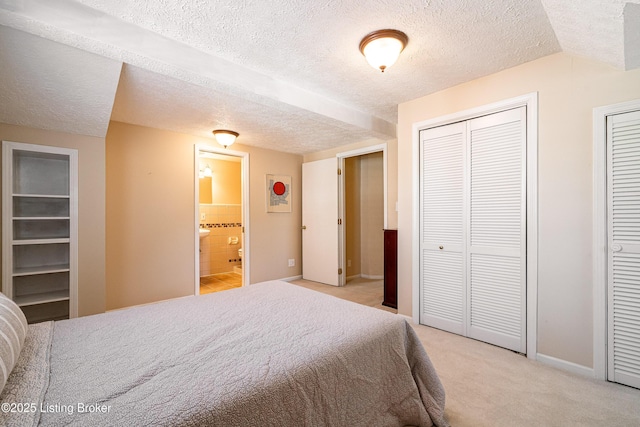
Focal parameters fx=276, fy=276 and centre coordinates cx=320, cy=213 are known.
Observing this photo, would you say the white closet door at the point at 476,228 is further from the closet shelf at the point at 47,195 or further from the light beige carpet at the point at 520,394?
the closet shelf at the point at 47,195

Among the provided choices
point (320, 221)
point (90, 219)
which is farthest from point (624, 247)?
point (90, 219)

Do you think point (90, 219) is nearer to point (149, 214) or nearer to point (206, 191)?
point (149, 214)

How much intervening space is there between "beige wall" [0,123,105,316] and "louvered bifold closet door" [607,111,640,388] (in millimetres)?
4348

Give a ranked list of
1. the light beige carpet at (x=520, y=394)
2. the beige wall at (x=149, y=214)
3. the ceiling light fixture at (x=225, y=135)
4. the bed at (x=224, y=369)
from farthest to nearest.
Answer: the ceiling light fixture at (x=225, y=135), the beige wall at (x=149, y=214), the light beige carpet at (x=520, y=394), the bed at (x=224, y=369)

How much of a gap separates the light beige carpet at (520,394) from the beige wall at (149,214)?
10.8 feet

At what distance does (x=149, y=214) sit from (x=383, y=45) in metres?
3.34

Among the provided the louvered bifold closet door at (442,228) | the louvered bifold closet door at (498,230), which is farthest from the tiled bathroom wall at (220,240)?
the louvered bifold closet door at (498,230)

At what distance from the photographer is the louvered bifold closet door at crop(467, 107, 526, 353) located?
7.72ft

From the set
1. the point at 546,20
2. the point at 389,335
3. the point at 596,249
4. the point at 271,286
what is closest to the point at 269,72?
the point at 271,286

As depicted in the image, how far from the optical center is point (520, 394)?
5.89 feet

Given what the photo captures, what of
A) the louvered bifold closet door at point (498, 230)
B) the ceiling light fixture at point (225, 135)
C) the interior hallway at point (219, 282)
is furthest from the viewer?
the interior hallway at point (219, 282)

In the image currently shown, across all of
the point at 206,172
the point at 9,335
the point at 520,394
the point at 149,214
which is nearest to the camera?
the point at 9,335

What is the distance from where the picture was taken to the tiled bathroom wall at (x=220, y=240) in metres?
5.46

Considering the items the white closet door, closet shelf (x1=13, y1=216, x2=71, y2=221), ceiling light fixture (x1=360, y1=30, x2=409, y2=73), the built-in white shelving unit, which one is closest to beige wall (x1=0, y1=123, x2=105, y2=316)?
the built-in white shelving unit
